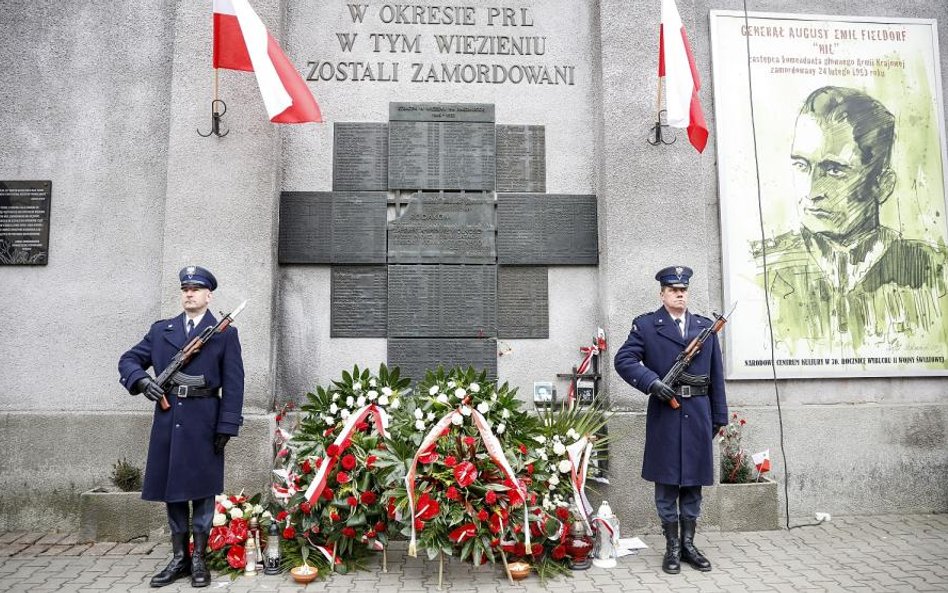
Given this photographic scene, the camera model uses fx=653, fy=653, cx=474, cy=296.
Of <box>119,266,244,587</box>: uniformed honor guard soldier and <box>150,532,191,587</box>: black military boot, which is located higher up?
<box>119,266,244,587</box>: uniformed honor guard soldier

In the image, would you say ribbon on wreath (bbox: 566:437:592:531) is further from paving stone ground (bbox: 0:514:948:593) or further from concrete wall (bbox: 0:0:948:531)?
concrete wall (bbox: 0:0:948:531)

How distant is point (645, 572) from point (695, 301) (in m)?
2.52

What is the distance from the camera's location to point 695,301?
6145 millimetres

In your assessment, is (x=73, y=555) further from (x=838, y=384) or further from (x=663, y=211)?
(x=838, y=384)

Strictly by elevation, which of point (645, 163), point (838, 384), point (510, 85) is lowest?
point (838, 384)

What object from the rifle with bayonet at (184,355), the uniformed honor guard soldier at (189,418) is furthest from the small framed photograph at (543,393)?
the rifle with bayonet at (184,355)

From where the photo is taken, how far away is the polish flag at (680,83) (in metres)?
5.48

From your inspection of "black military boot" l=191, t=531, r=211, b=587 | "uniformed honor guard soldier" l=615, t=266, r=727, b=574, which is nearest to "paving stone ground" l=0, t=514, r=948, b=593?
"black military boot" l=191, t=531, r=211, b=587

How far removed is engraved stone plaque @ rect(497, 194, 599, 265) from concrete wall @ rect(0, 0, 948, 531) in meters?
0.18

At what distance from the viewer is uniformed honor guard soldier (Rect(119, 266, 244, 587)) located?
4512 mm

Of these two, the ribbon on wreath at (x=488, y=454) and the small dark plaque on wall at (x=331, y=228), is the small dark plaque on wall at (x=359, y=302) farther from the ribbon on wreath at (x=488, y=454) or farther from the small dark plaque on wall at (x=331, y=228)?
the ribbon on wreath at (x=488, y=454)

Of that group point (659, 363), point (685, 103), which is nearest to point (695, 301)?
point (659, 363)

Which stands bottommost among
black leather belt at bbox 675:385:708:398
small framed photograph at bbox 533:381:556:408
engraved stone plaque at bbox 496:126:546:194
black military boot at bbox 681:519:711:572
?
black military boot at bbox 681:519:711:572

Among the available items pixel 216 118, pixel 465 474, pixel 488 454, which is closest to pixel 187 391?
pixel 465 474
